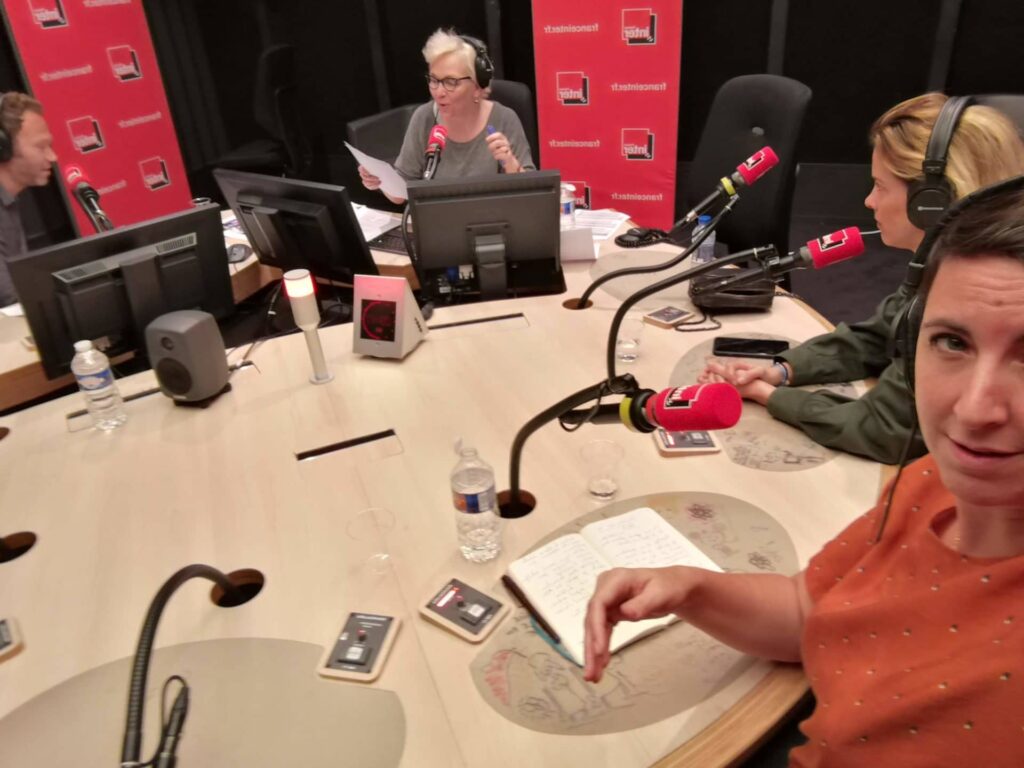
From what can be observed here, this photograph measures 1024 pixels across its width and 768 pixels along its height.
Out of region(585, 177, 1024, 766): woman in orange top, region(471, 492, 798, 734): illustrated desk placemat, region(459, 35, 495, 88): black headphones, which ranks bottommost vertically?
region(471, 492, 798, 734): illustrated desk placemat

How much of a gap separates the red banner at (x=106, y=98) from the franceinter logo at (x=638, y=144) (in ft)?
9.04

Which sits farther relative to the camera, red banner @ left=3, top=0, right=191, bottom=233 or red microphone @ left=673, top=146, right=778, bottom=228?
red banner @ left=3, top=0, right=191, bottom=233

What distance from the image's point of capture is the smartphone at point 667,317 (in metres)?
2.02

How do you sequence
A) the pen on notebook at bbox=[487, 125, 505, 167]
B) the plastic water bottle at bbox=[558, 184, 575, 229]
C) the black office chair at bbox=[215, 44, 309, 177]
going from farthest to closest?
the black office chair at bbox=[215, 44, 309, 177], the pen on notebook at bbox=[487, 125, 505, 167], the plastic water bottle at bbox=[558, 184, 575, 229]

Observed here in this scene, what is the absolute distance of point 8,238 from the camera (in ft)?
8.73

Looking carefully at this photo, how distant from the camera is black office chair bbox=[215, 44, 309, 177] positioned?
13.4 ft

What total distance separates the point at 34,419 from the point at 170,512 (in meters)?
0.61

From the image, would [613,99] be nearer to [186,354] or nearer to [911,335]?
[186,354]

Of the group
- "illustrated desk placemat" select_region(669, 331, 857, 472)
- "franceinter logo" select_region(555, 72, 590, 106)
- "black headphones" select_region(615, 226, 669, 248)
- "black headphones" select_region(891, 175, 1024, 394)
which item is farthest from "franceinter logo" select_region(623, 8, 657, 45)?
"black headphones" select_region(891, 175, 1024, 394)

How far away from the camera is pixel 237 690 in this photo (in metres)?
1.11

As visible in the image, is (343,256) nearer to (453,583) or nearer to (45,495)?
(45,495)

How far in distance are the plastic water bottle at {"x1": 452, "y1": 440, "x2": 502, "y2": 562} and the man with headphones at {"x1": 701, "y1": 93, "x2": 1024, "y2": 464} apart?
654 mm

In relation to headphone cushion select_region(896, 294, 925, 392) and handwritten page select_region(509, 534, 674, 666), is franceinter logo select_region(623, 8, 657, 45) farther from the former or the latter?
handwritten page select_region(509, 534, 674, 666)

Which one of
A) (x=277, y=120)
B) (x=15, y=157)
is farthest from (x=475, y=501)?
(x=277, y=120)
